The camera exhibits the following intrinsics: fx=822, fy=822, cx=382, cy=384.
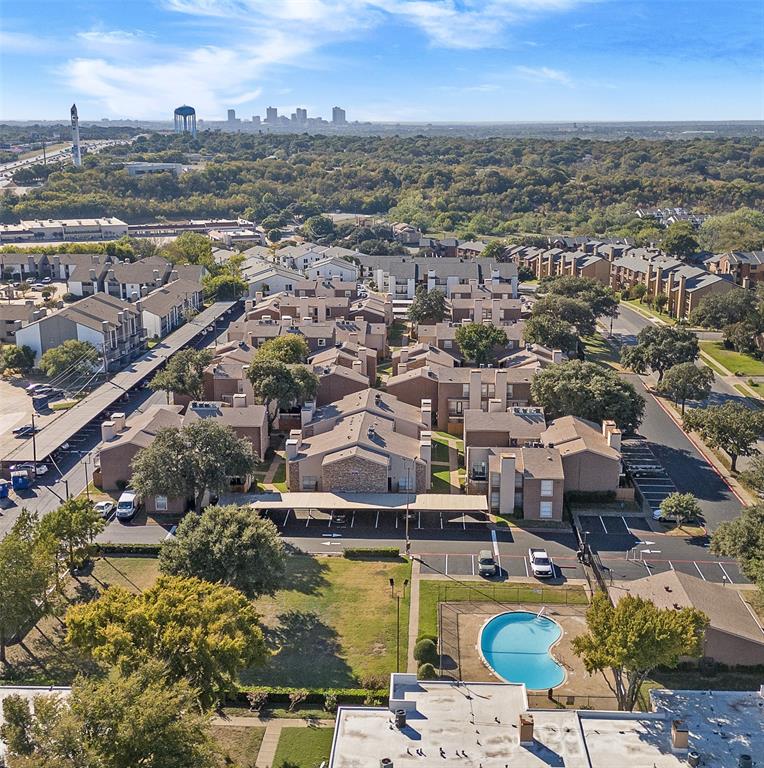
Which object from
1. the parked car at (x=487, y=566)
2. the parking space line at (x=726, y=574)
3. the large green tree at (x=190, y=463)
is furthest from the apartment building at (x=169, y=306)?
the parking space line at (x=726, y=574)

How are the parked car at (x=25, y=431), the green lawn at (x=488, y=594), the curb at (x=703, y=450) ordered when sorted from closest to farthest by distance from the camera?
1. the green lawn at (x=488, y=594)
2. the curb at (x=703, y=450)
3. the parked car at (x=25, y=431)

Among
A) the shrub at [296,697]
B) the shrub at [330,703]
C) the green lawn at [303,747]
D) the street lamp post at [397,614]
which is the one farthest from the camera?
the street lamp post at [397,614]

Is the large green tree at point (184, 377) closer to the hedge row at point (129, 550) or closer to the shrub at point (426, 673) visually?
the hedge row at point (129, 550)

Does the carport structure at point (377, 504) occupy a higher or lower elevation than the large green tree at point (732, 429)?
lower

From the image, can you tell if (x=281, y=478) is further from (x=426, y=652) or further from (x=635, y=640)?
(x=635, y=640)

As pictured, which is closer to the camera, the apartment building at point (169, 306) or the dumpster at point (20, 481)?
the dumpster at point (20, 481)

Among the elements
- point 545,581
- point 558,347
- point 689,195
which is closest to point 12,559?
point 545,581
